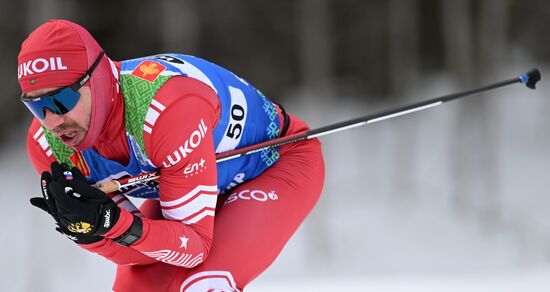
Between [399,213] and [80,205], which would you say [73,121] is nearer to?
[80,205]

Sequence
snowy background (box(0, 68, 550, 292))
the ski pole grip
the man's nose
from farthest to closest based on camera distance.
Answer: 1. snowy background (box(0, 68, 550, 292))
2. the ski pole grip
3. the man's nose

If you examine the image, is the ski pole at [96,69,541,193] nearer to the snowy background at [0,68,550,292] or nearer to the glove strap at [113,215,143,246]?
the glove strap at [113,215,143,246]

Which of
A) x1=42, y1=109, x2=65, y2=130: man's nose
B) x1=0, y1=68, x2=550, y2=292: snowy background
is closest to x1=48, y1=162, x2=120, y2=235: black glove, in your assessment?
x1=42, y1=109, x2=65, y2=130: man's nose

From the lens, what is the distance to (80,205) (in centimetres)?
188

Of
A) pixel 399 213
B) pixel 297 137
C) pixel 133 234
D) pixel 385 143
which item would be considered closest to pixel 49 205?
pixel 133 234

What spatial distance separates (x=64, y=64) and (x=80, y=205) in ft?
1.18

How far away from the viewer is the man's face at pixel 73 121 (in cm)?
200

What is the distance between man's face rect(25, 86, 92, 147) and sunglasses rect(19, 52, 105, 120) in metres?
0.01

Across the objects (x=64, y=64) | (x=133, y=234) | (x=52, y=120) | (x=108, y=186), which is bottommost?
(x=133, y=234)

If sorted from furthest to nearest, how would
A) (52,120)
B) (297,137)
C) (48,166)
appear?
(297,137) → (48,166) → (52,120)

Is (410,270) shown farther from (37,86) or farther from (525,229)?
(37,86)

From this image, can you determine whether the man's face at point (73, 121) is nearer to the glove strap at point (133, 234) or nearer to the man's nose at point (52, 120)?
the man's nose at point (52, 120)

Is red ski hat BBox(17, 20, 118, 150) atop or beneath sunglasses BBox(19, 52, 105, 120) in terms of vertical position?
atop

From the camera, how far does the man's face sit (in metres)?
2.00
